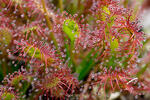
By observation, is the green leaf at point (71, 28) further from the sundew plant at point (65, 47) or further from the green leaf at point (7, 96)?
the green leaf at point (7, 96)

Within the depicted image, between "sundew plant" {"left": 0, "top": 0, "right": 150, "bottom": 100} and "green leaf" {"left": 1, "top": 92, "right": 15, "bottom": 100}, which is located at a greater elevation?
"sundew plant" {"left": 0, "top": 0, "right": 150, "bottom": 100}

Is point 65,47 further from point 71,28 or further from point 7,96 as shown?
point 7,96

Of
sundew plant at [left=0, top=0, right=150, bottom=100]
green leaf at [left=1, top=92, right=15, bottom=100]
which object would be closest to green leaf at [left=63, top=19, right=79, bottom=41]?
sundew plant at [left=0, top=0, right=150, bottom=100]

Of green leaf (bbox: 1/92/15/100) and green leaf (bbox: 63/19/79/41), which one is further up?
green leaf (bbox: 63/19/79/41)

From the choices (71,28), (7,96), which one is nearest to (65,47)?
(71,28)

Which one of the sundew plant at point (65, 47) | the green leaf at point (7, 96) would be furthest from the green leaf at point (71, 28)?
the green leaf at point (7, 96)

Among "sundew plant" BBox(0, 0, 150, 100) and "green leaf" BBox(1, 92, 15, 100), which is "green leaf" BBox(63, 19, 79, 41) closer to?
"sundew plant" BBox(0, 0, 150, 100)

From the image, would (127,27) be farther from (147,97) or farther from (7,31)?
(147,97)

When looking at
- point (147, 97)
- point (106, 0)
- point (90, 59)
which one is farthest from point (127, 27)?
point (147, 97)
